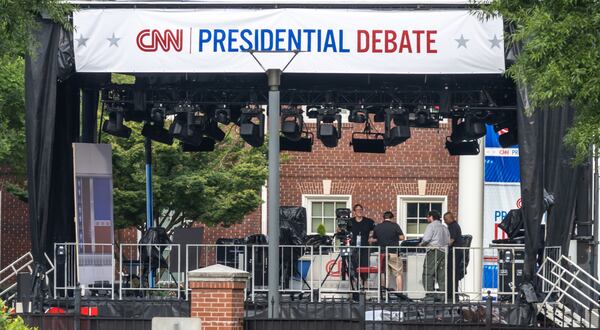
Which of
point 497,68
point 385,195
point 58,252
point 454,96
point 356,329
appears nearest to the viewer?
point 356,329

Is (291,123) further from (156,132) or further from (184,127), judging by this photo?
(156,132)

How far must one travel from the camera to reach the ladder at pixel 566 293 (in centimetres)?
2112

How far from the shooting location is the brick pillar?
1948 centimetres

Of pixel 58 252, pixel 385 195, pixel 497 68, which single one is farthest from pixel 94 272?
pixel 385 195

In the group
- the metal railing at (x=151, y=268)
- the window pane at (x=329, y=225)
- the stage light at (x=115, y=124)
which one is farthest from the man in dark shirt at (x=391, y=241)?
the window pane at (x=329, y=225)

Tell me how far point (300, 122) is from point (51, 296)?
514 cm

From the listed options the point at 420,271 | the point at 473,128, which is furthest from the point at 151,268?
the point at 473,128

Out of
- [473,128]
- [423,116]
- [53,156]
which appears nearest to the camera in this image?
[53,156]

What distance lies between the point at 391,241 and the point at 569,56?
7.76m

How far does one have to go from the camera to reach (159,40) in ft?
71.9

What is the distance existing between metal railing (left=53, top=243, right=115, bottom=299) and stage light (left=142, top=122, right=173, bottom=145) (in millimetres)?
3635

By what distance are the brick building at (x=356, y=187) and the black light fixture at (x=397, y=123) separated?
14.1 m

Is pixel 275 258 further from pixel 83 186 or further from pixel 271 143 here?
pixel 83 186

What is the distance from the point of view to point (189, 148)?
28.9 m
